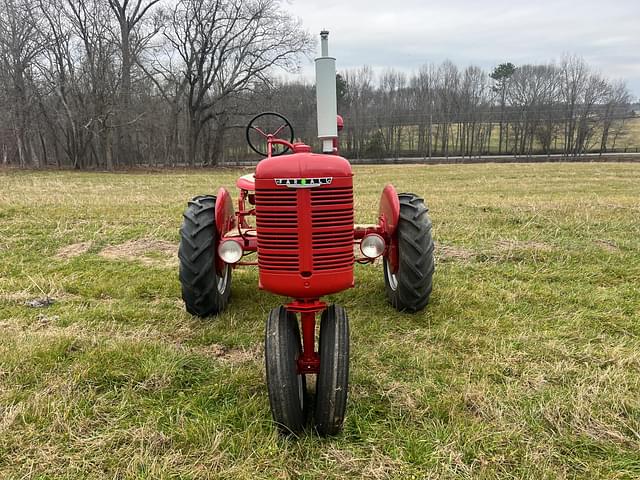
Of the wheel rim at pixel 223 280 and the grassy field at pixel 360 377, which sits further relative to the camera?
the wheel rim at pixel 223 280

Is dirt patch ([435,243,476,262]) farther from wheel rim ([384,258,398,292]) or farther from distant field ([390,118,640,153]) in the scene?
distant field ([390,118,640,153])

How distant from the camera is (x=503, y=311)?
4047 mm

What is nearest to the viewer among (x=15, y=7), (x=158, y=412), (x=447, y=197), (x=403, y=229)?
(x=158, y=412)

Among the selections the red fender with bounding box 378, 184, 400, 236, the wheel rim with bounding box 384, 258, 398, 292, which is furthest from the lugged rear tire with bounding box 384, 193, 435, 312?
the wheel rim with bounding box 384, 258, 398, 292

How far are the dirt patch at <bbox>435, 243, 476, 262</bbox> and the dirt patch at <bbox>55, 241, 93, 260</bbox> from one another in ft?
14.8

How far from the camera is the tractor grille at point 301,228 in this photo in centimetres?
238

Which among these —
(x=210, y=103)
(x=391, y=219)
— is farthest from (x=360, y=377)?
(x=210, y=103)

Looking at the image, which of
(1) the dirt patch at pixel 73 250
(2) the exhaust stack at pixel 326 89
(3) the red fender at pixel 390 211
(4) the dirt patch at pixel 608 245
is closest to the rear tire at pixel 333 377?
(2) the exhaust stack at pixel 326 89

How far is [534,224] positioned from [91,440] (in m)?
6.85

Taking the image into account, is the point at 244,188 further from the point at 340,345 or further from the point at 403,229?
the point at 340,345

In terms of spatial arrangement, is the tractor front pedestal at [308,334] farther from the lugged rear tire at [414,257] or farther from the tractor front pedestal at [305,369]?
the lugged rear tire at [414,257]

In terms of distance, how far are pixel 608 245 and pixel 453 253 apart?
2005mm

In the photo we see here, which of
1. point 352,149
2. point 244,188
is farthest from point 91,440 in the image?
point 352,149

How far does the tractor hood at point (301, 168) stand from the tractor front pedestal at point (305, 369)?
66 centimetres
